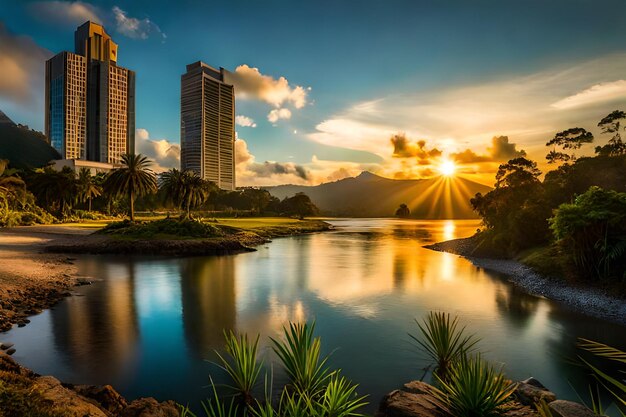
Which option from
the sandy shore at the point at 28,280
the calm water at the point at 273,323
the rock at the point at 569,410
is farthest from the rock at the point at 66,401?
the sandy shore at the point at 28,280

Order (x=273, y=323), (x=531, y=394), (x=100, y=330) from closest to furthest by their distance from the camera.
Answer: (x=531, y=394)
(x=100, y=330)
(x=273, y=323)

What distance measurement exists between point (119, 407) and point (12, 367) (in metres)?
3.28

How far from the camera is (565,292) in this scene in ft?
81.3

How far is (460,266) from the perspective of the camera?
40812 millimetres

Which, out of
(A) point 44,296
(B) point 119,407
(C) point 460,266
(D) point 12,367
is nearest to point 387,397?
(B) point 119,407

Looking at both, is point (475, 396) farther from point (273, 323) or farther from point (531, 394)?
point (273, 323)

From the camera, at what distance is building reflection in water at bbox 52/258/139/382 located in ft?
45.8

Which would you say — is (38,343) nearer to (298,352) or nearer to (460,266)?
(298,352)

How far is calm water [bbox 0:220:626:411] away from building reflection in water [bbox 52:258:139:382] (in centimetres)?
6

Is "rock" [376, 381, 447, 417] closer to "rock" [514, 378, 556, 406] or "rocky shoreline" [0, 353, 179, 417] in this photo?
"rock" [514, 378, 556, 406]

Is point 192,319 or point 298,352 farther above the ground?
point 298,352

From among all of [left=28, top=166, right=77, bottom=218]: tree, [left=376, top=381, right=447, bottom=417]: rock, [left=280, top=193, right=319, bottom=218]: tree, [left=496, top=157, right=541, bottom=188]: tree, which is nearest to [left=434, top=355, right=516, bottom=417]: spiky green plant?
[left=376, top=381, right=447, bottom=417]: rock

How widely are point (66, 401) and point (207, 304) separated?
17012 millimetres

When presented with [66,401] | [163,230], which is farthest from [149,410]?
[163,230]
